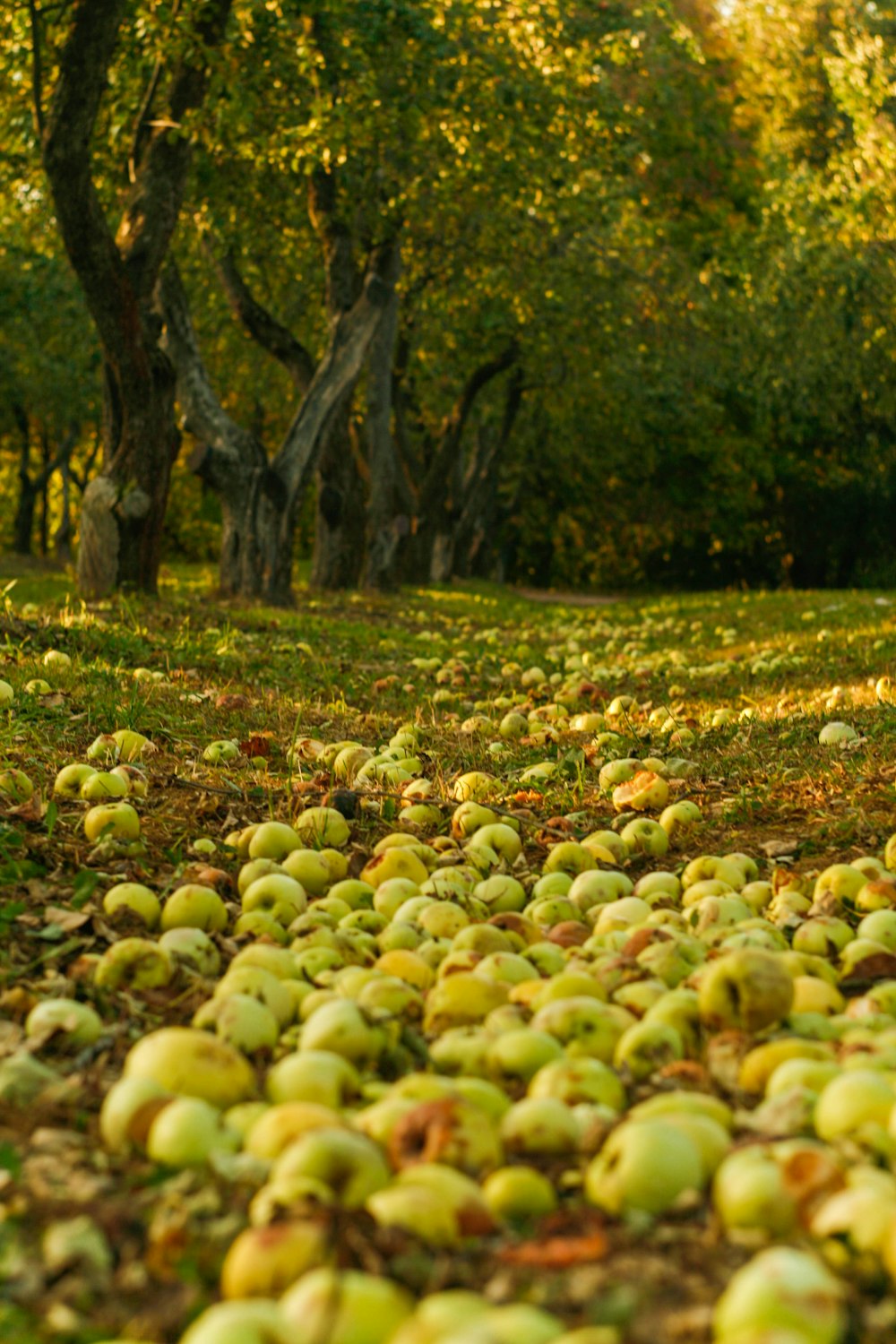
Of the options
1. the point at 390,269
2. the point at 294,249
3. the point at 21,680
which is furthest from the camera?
the point at 294,249

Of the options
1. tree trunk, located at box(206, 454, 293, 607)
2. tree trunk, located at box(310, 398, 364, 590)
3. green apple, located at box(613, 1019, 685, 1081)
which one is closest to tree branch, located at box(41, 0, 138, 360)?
tree trunk, located at box(206, 454, 293, 607)

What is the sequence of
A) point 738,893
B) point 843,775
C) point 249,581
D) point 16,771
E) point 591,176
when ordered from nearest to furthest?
1. point 738,893
2. point 16,771
3. point 843,775
4. point 249,581
5. point 591,176

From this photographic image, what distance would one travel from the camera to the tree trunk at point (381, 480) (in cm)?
1981

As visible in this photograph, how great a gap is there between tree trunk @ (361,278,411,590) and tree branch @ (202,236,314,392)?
2364 mm

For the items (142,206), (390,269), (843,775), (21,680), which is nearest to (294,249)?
(390,269)

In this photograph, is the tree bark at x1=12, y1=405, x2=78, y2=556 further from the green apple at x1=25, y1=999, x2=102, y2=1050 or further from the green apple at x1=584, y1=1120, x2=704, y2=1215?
the green apple at x1=584, y1=1120, x2=704, y2=1215

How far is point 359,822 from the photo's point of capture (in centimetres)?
500

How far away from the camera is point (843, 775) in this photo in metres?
5.34

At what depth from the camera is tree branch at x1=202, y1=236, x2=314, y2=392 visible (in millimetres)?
16703

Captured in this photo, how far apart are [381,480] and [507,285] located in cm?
379

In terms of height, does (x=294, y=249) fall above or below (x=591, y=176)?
below

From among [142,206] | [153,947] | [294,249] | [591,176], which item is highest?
[591,176]

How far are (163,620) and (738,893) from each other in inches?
295

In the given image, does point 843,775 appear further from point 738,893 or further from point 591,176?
point 591,176
